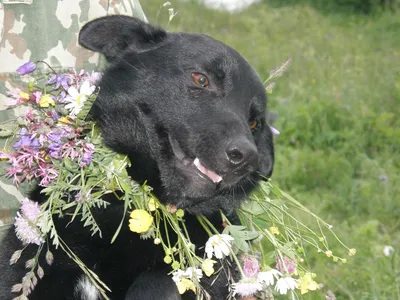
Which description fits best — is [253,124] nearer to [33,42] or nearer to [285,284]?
[285,284]

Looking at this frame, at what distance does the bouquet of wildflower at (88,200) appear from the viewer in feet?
7.65

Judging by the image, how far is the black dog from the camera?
2.51 m

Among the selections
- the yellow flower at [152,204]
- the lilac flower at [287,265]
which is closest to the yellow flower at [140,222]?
the yellow flower at [152,204]

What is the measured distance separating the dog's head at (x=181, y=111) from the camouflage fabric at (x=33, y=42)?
0.98 ft

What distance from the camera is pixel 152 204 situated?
8.22 ft

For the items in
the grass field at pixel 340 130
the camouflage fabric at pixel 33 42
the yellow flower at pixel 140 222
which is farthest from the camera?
the grass field at pixel 340 130

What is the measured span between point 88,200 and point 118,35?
2.92ft

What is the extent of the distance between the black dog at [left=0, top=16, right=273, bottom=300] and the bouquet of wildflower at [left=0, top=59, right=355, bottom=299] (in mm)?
57

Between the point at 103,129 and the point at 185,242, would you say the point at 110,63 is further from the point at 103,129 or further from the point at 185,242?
the point at 185,242

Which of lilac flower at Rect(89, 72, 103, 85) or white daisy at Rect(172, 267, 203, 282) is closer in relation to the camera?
white daisy at Rect(172, 267, 203, 282)

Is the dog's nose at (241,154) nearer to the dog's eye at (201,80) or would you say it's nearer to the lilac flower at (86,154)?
the dog's eye at (201,80)

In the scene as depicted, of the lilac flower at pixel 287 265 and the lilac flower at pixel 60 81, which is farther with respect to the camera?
the lilac flower at pixel 60 81

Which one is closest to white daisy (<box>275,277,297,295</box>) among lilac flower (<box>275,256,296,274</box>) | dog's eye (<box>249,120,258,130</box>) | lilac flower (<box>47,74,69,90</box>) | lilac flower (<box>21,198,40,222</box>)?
lilac flower (<box>275,256,296,274</box>)

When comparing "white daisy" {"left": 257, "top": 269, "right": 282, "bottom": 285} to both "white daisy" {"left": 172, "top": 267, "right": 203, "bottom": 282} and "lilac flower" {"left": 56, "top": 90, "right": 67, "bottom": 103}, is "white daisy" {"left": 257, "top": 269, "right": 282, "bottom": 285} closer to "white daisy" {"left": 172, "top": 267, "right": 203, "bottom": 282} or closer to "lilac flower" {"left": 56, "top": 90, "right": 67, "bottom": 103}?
"white daisy" {"left": 172, "top": 267, "right": 203, "bottom": 282}
